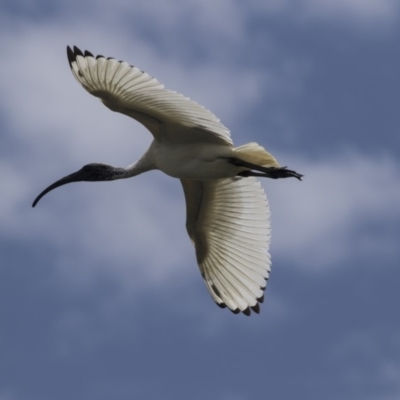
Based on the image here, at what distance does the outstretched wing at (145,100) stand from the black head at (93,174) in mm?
1154

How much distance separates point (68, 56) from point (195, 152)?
1.54 meters

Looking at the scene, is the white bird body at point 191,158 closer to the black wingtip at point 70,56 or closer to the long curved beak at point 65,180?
the black wingtip at point 70,56

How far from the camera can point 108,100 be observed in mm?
13336

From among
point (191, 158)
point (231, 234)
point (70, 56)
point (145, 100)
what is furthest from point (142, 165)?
point (231, 234)

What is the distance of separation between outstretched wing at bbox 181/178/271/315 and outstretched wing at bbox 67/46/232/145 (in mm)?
1474

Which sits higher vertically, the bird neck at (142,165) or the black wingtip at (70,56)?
the black wingtip at (70,56)

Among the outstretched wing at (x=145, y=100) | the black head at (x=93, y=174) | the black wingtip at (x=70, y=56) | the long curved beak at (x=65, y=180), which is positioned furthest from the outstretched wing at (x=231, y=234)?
the black wingtip at (x=70, y=56)

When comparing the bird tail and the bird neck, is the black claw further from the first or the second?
the bird tail

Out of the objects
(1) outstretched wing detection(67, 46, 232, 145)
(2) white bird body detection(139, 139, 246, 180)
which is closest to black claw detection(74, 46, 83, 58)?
(1) outstretched wing detection(67, 46, 232, 145)

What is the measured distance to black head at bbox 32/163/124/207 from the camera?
48.7ft

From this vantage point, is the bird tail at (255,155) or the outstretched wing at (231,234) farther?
the outstretched wing at (231,234)

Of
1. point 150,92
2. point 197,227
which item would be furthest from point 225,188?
point 150,92

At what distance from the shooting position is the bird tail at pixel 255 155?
13.8 metres

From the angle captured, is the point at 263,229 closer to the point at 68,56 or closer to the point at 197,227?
the point at 197,227
